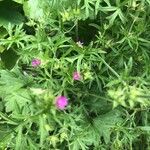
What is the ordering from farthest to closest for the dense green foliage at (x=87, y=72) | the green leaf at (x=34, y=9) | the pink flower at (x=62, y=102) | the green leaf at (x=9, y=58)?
the green leaf at (x=9, y=58)
the green leaf at (x=34, y=9)
the dense green foliage at (x=87, y=72)
the pink flower at (x=62, y=102)

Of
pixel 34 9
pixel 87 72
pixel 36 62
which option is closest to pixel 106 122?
pixel 87 72

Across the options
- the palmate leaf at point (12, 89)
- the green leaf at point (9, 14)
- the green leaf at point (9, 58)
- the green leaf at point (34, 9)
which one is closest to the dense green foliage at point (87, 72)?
the palmate leaf at point (12, 89)

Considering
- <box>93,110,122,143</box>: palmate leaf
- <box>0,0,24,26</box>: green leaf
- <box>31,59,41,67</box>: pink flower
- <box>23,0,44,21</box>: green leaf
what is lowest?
<box>93,110,122,143</box>: palmate leaf

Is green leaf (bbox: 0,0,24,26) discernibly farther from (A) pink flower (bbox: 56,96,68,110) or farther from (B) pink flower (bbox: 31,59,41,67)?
(A) pink flower (bbox: 56,96,68,110)

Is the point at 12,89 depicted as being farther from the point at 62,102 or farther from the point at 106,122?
the point at 106,122

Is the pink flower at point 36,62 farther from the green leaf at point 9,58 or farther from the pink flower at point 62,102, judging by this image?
the green leaf at point 9,58

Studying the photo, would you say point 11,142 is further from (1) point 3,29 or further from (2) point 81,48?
(1) point 3,29

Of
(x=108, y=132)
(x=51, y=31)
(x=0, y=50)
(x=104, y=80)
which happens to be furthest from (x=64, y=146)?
(x=0, y=50)

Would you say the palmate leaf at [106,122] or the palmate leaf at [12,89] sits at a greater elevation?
the palmate leaf at [12,89]

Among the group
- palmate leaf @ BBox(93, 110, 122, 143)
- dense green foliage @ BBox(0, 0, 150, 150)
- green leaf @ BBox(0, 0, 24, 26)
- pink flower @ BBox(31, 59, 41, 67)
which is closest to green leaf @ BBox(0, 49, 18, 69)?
green leaf @ BBox(0, 0, 24, 26)
